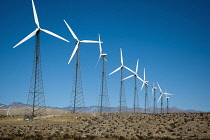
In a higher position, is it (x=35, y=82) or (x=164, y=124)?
(x=35, y=82)

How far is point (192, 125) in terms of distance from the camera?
60406 millimetres

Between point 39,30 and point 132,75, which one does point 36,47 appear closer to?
point 39,30

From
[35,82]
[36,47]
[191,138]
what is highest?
[36,47]

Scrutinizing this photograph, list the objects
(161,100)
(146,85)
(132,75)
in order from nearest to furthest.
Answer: (132,75), (146,85), (161,100)

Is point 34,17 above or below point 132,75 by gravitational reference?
above

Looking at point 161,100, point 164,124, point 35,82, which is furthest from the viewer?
point 161,100

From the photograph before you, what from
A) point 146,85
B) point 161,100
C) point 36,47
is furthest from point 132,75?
point 36,47

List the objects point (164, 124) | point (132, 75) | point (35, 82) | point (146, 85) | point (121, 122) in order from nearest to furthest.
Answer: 1. point (35, 82)
2. point (164, 124)
3. point (121, 122)
4. point (132, 75)
5. point (146, 85)

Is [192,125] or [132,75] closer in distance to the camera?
[192,125]

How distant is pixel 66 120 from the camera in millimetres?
67375

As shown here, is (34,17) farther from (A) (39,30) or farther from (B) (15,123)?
(B) (15,123)

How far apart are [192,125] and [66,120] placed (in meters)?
29.7

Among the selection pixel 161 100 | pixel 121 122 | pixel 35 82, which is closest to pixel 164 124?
pixel 121 122

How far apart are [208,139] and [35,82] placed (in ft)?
119
